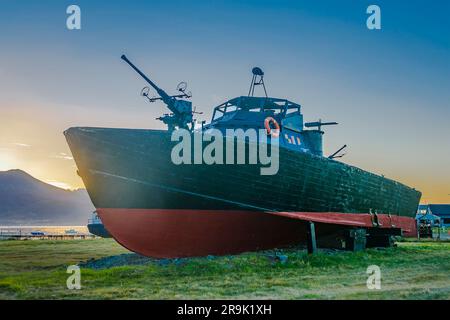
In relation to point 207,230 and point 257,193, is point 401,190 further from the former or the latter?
point 207,230

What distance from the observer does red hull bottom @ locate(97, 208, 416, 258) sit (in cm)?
1142

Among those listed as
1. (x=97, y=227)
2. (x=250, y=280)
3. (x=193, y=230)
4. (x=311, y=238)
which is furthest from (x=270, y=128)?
(x=97, y=227)

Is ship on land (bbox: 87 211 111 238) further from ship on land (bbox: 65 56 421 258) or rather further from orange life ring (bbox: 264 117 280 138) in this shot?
orange life ring (bbox: 264 117 280 138)

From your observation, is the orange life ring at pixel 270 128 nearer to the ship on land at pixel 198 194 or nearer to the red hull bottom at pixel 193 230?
the ship on land at pixel 198 194

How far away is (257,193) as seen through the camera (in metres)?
12.5

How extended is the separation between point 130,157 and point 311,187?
6.63 meters

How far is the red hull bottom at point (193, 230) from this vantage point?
37.5 ft

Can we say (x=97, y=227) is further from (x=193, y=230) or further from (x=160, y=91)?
(x=193, y=230)

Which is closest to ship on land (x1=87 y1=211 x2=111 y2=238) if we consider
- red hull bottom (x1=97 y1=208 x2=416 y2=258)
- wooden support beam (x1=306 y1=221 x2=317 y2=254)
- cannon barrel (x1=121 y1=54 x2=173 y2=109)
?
cannon barrel (x1=121 y1=54 x2=173 y2=109)

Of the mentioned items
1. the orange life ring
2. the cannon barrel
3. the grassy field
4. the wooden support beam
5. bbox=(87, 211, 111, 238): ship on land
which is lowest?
bbox=(87, 211, 111, 238): ship on land

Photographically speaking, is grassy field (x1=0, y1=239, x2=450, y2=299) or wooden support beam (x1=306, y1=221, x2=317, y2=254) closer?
grassy field (x1=0, y1=239, x2=450, y2=299)

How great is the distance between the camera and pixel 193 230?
11742 millimetres

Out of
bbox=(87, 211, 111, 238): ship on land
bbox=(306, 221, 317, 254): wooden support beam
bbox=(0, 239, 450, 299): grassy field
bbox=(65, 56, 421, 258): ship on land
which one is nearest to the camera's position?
bbox=(0, 239, 450, 299): grassy field
